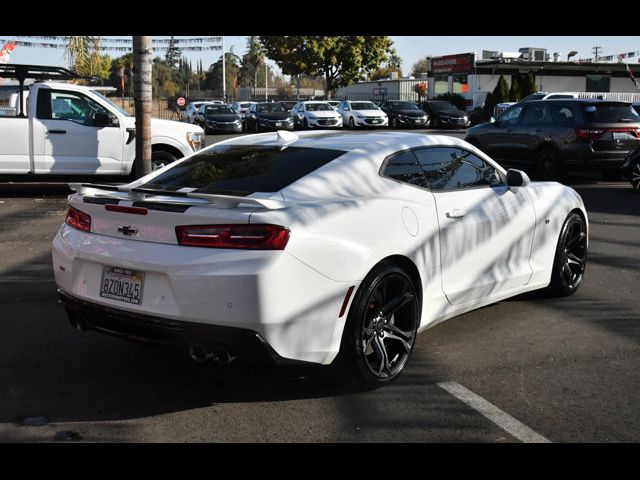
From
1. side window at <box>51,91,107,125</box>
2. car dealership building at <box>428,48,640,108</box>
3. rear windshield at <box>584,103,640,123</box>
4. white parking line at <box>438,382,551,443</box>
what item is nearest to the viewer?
white parking line at <box>438,382,551,443</box>

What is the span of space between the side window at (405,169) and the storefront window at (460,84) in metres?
51.9

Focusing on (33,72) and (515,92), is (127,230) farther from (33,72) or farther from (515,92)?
(515,92)

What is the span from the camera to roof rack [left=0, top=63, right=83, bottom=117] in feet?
44.4

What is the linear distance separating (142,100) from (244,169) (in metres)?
7.42

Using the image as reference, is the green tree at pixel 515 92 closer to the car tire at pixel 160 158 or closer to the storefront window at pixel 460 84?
the storefront window at pixel 460 84

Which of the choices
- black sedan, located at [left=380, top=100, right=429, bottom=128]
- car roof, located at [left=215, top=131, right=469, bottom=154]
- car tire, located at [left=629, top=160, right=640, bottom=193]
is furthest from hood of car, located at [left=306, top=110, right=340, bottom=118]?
car roof, located at [left=215, top=131, right=469, bottom=154]

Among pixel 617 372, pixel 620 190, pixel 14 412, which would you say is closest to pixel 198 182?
pixel 14 412

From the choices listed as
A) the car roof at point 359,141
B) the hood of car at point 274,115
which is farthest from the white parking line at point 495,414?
the hood of car at point 274,115

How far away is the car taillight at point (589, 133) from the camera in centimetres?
1548

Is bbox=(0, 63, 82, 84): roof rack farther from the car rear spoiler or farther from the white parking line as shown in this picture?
the white parking line

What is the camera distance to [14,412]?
4449 millimetres

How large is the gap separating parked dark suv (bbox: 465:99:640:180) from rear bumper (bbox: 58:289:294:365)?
12578 millimetres

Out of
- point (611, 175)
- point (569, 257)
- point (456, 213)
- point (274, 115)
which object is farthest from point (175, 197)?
point (274, 115)
